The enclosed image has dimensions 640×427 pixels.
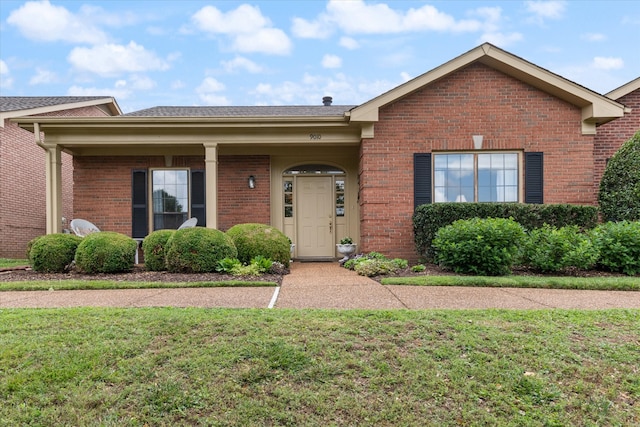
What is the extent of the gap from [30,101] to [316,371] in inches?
598

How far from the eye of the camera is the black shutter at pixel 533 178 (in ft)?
27.9

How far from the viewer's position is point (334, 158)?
33.5 ft

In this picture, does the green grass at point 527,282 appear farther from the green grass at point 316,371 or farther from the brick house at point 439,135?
the brick house at point 439,135

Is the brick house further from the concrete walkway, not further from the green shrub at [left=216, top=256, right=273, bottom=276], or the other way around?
the concrete walkway

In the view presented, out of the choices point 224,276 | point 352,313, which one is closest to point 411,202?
point 224,276

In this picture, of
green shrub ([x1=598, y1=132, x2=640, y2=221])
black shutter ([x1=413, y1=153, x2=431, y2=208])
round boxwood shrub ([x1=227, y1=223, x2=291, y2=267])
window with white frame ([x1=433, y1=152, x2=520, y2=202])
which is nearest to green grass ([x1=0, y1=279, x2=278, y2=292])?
round boxwood shrub ([x1=227, y1=223, x2=291, y2=267])

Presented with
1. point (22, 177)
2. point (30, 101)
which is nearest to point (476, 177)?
point (22, 177)

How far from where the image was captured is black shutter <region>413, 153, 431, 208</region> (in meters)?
8.55

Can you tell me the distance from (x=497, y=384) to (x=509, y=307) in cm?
195

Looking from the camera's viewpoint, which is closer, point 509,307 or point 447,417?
point 447,417

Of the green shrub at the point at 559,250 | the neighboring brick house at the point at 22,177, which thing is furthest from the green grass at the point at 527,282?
the neighboring brick house at the point at 22,177

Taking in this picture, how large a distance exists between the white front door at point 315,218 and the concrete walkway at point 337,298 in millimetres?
4129

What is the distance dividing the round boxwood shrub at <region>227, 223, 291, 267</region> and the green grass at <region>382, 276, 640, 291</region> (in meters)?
2.23

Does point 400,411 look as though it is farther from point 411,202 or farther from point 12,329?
point 411,202
